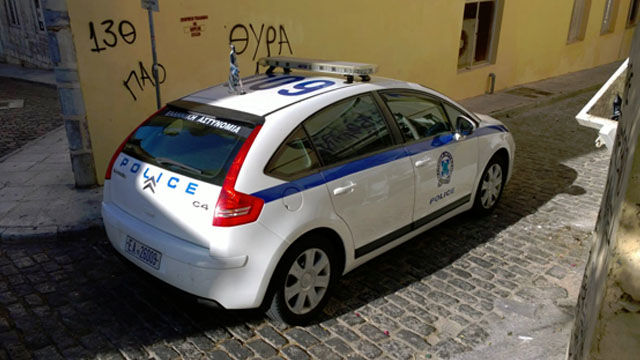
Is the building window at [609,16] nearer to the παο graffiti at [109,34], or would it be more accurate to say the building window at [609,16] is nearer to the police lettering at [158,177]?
the παο graffiti at [109,34]

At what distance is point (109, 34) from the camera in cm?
598

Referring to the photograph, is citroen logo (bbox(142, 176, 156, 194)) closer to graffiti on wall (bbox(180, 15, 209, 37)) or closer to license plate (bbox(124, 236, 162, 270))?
license plate (bbox(124, 236, 162, 270))

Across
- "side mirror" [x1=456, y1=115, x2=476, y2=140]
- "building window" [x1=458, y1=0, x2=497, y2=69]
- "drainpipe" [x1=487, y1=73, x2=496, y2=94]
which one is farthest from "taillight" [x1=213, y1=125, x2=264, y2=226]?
"drainpipe" [x1=487, y1=73, x2=496, y2=94]

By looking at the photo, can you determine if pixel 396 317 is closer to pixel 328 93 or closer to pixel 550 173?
pixel 328 93

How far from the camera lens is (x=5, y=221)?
537 centimetres

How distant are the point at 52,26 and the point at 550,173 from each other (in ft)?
21.4

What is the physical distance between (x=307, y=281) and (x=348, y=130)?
47.6 inches

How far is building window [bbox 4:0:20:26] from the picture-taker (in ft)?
50.5

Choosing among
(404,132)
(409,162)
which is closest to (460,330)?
(409,162)

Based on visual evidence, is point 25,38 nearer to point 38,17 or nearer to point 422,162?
point 38,17

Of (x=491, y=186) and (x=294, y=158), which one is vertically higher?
(x=294, y=158)

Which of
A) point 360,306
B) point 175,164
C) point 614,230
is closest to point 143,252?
point 175,164

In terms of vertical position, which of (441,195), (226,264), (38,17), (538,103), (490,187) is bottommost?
(538,103)

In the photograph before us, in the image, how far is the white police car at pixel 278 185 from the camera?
3389mm
